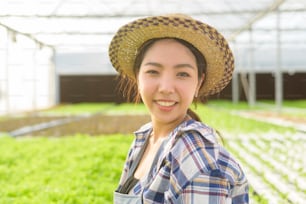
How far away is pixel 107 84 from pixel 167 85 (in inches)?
914

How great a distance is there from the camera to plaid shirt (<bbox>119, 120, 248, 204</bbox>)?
1.17 metres

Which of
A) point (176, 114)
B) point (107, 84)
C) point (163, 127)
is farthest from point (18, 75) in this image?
point (176, 114)

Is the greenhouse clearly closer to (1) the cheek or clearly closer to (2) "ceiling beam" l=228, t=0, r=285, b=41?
(2) "ceiling beam" l=228, t=0, r=285, b=41

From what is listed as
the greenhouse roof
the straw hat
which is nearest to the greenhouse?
the greenhouse roof

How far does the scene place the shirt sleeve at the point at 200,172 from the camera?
117 centimetres

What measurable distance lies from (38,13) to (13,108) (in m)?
5.07

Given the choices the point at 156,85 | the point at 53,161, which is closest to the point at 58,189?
the point at 53,161

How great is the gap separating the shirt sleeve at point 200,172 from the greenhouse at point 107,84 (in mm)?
1096

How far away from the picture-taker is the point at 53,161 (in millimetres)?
5293

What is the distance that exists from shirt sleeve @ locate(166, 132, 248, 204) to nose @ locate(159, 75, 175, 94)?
0.18 m

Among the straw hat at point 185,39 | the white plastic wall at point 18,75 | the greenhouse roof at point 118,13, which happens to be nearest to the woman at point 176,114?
the straw hat at point 185,39

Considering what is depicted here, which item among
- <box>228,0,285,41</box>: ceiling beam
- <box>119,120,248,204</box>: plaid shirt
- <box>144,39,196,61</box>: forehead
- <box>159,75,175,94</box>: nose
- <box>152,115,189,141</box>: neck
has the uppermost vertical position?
<box>228,0,285,41</box>: ceiling beam

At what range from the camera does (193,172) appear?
1.18 metres

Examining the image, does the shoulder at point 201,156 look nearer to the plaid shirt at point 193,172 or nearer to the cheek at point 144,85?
the plaid shirt at point 193,172
